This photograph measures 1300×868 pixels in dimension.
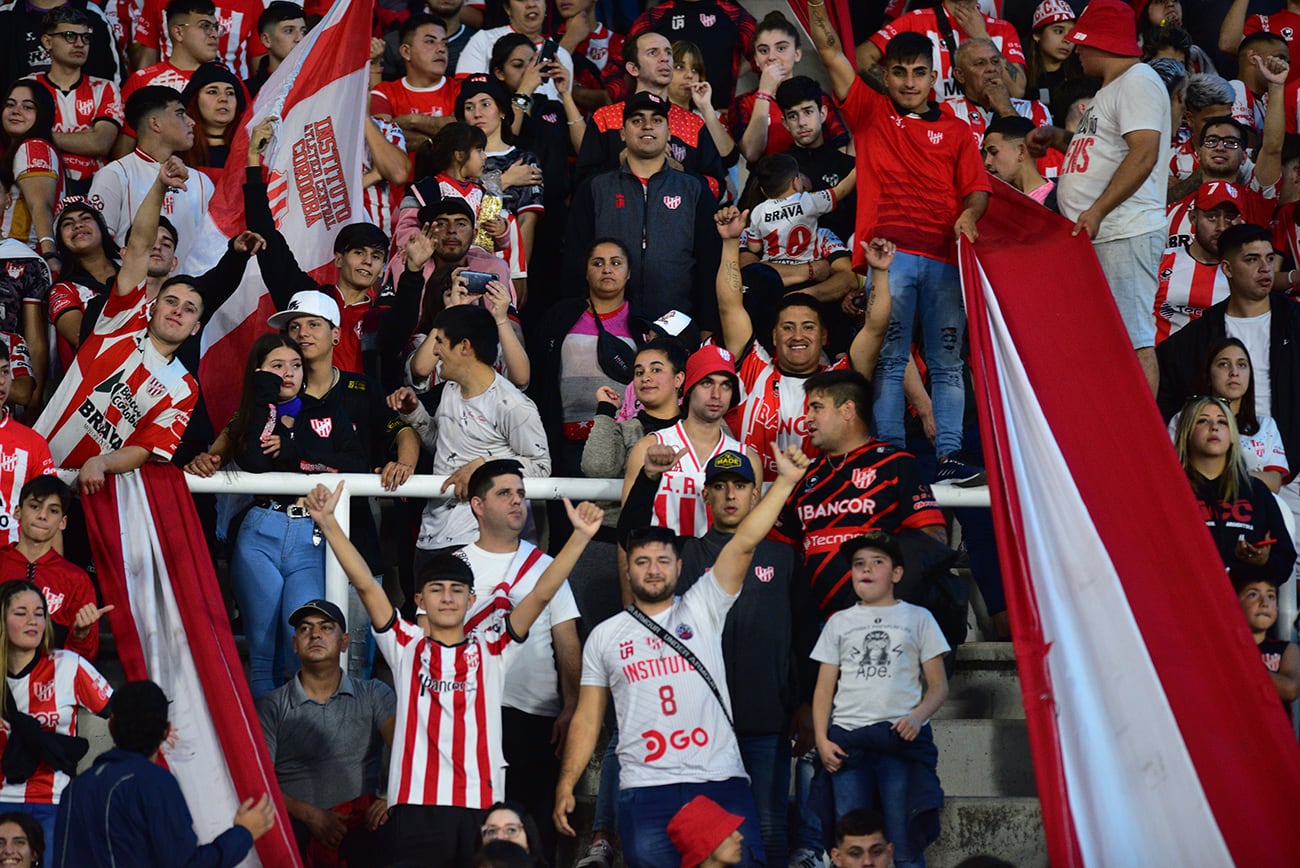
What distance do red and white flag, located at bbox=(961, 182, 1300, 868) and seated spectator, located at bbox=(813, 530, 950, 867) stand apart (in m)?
0.40

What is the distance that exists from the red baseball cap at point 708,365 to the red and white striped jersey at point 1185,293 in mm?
3187

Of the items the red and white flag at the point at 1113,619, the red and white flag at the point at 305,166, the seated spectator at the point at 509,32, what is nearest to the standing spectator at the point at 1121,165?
the red and white flag at the point at 1113,619

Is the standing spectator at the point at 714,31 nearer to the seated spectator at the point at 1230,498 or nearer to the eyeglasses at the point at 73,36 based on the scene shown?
the eyeglasses at the point at 73,36

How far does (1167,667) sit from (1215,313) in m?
3.26

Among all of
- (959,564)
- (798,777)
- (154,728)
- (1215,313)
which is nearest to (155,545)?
(154,728)

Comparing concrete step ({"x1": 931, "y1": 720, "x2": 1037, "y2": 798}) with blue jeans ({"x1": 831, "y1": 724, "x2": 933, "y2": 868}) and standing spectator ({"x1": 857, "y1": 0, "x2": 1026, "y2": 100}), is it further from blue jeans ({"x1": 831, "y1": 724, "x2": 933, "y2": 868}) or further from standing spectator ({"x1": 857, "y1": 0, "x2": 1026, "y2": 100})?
standing spectator ({"x1": 857, "y1": 0, "x2": 1026, "y2": 100})

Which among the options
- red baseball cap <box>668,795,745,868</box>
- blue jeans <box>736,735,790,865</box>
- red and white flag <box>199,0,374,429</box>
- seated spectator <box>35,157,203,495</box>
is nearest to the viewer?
red baseball cap <box>668,795,745,868</box>

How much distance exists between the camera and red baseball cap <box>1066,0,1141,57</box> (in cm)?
934

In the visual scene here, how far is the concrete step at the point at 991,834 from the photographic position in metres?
7.98

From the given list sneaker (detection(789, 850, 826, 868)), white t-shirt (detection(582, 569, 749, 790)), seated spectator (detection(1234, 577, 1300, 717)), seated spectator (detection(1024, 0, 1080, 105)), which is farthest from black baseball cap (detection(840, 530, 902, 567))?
seated spectator (detection(1024, 0, 1080, 105))

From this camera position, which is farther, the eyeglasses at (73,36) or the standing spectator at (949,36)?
the standing spectator at (949,36)

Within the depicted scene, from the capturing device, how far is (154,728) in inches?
273

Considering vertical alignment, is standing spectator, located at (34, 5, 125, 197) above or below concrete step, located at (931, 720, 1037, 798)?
above

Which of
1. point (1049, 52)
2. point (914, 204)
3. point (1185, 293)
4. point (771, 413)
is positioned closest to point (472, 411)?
point (771, 413)
